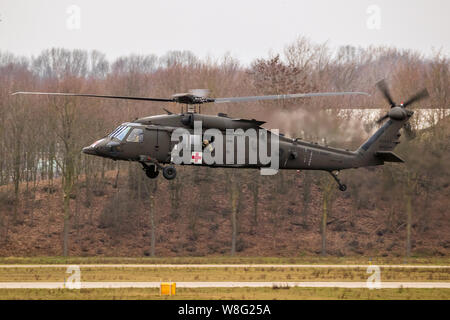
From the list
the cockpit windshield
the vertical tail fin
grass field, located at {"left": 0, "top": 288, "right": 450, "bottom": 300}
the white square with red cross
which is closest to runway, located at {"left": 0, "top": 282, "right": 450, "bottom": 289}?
grass field, located at {"left": 0, "top": 288, "right": 450, "bottom": 300}

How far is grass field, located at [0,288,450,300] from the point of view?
2898 centimetres

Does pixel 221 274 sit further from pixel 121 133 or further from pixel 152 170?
pixel 121 133

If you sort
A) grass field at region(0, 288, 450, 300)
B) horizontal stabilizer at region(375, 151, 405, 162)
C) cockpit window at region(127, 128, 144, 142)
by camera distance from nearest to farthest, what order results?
grass field at region(0, 288, 450, 300), cockpit window at region(127, 128, 144, 142), horizontal stabilizer at region(375, 151, 405, 162)

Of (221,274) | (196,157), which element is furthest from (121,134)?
(221,274)

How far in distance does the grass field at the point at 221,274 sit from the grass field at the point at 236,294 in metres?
4.61

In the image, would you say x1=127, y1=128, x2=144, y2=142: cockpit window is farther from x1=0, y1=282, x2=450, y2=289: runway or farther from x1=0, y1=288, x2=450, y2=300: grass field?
x1=0, y1=288, x2=450, y2=300: grass field

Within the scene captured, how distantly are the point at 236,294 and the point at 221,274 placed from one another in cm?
865

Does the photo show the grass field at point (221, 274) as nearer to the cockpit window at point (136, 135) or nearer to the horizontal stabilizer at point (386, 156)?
the horizontal stabilizer at point (386, 156)

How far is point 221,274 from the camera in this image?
3847 cm

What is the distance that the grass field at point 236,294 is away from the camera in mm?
28984

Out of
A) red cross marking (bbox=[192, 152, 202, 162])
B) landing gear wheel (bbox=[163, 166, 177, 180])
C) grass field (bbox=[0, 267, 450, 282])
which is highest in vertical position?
red cross marking (bbox=[192, 152, 202, 162])

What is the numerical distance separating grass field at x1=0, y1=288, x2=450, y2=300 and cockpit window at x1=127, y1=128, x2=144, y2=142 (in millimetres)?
6680
